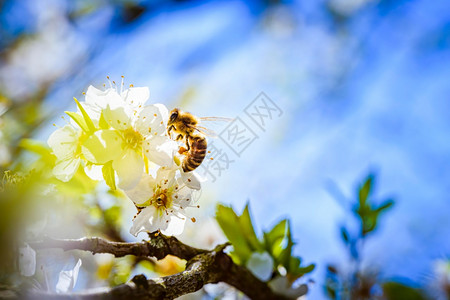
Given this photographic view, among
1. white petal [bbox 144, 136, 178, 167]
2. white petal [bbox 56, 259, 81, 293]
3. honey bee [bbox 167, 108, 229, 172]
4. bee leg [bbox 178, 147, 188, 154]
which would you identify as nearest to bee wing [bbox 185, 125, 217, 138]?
honey bee [bbox 167, 108, 229, 172]

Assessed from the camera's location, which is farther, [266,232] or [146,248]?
[266,232]

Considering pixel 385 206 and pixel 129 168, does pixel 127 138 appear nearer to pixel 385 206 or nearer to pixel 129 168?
pixel 129 168

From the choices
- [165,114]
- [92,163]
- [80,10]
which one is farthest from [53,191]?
[80,10]

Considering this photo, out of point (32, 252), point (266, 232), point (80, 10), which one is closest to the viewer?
point (32, 252)

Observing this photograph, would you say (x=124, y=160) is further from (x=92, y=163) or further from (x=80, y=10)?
(x=80, y=10)

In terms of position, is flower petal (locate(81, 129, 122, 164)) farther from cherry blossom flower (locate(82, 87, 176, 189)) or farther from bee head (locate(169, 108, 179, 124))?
bee head (locate(169, 108, 179, 124))

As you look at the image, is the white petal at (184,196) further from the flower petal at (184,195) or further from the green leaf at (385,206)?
the green leaf at (385,206)

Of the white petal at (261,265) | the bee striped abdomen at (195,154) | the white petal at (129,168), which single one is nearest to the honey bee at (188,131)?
the bee striped abdomen at (195,154)
